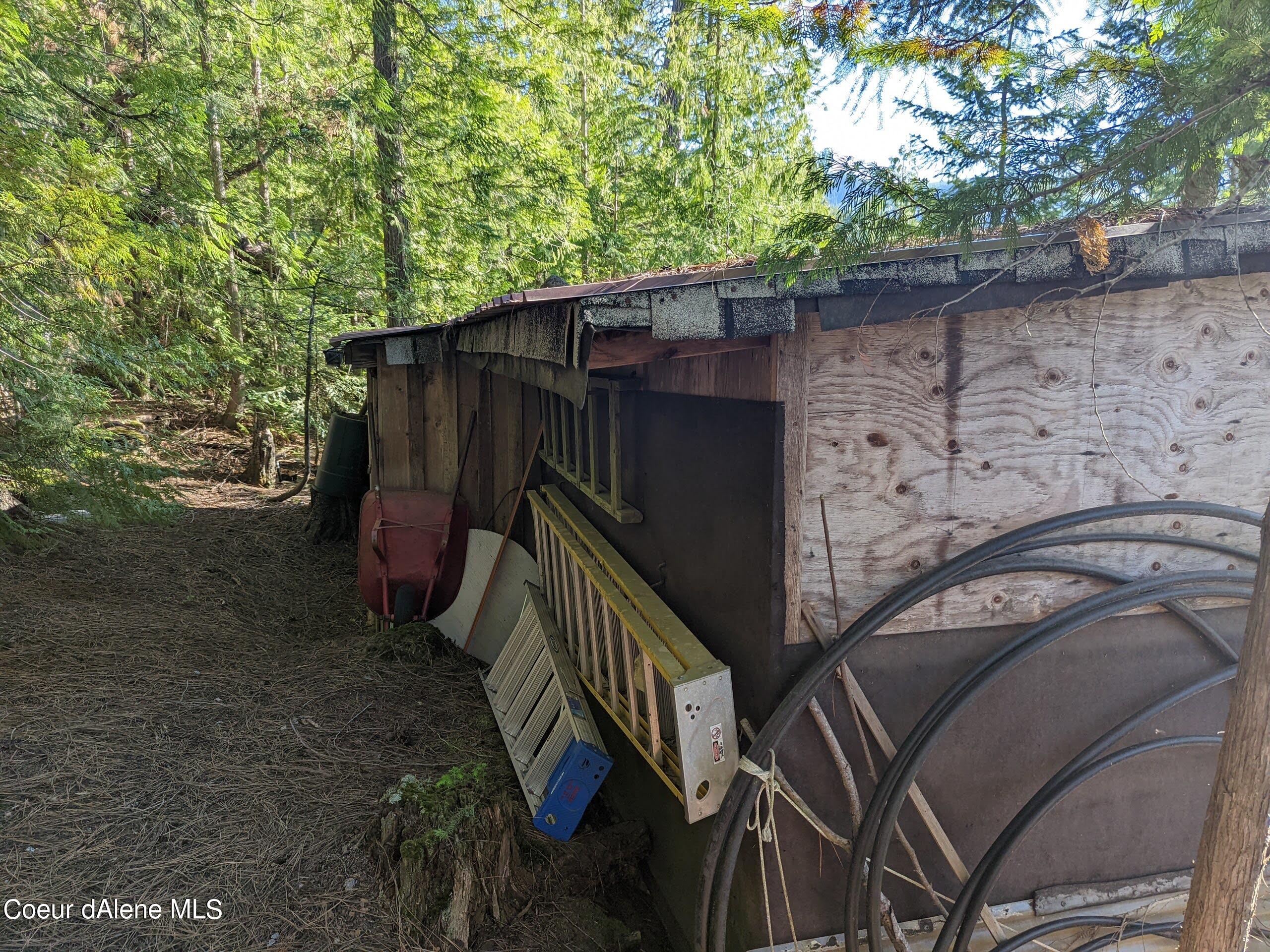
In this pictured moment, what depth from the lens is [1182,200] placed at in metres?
2.44

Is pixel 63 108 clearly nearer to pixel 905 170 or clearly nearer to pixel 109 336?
pixel 109 336

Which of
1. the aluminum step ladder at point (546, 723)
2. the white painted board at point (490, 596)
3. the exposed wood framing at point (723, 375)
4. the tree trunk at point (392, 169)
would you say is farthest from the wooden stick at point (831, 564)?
the tree trunk at point (392, 169)

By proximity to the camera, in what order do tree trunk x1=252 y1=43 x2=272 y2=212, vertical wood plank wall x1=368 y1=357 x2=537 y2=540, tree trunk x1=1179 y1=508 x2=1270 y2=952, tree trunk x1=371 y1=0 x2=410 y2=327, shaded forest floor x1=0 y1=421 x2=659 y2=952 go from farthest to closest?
tree trunk x1=252 y1=43 x2=272 y2=212 → tree trunk x1=371 y1=0 x2=410 y2=327 → vertical wood plank wall x1=368 y1=357 x2=537 y2=540 → shaded forest floor x1=0 y1=421 x2=659 y2=952 → tree trunk x1=1179 y1=508 x2=1270 y2=952

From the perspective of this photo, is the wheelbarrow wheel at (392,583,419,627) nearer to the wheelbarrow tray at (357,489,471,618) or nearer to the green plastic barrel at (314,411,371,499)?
the wheelbarrow tray at (357,489,471,618)

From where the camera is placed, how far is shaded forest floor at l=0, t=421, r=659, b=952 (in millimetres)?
3064

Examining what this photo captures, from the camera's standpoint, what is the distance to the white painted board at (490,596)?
5.73m

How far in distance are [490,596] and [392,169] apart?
626 centimetres

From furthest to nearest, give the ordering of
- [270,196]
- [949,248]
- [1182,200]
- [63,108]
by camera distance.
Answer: [270,196]
[63,108]
[1182,200]
[949,248]

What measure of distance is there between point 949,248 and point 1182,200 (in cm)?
111

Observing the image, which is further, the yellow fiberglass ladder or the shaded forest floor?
the shaded forest floor

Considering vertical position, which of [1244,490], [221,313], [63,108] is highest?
[63,108]

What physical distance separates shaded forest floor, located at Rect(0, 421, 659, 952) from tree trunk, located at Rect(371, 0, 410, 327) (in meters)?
4.18

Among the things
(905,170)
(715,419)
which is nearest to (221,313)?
(715,419)

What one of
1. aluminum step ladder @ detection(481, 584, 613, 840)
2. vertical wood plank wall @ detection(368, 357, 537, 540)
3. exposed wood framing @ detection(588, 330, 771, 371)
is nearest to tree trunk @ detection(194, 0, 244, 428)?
vertical wood plank wall @ detection(368, 357, 537, 540)
